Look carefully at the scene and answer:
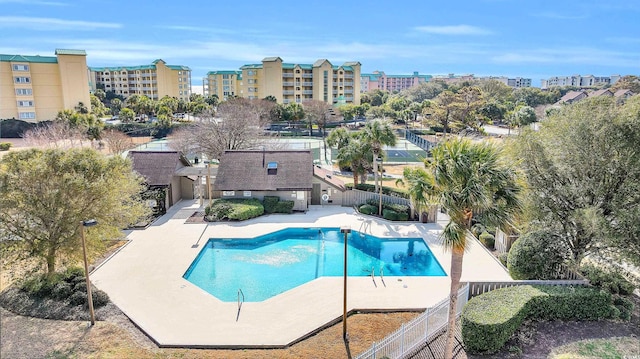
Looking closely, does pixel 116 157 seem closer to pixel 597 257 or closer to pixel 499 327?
pixel 499 327

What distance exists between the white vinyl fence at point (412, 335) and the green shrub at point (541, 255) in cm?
333

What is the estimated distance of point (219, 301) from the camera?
50.0 ft

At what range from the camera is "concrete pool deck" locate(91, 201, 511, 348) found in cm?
1298

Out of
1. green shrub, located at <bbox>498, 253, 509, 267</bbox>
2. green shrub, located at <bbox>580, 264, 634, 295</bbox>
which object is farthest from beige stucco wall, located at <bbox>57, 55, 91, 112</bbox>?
green shrub, located at <bbox>580, 264, 634, 295</bbox>

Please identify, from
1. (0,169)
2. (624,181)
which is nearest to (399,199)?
(624,181)

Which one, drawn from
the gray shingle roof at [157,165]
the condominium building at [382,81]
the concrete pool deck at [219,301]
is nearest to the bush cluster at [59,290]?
the concrete pool deck at [219,301]

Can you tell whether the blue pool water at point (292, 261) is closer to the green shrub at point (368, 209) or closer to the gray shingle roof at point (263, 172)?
the green shrub at point (368, 209)

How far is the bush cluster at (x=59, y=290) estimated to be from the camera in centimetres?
1399

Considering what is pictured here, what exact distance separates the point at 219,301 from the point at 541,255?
1179 cm

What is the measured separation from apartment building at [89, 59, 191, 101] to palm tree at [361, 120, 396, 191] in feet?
293

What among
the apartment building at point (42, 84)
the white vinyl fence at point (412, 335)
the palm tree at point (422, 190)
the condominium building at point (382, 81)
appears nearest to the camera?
the palm tree at point (422, 190)

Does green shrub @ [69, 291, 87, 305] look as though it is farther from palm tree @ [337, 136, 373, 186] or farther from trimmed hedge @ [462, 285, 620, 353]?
palm tree @ [337, 136, 373, 186]

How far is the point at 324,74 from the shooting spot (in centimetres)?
9544

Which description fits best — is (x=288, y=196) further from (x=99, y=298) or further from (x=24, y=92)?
(x=24, y=92)
